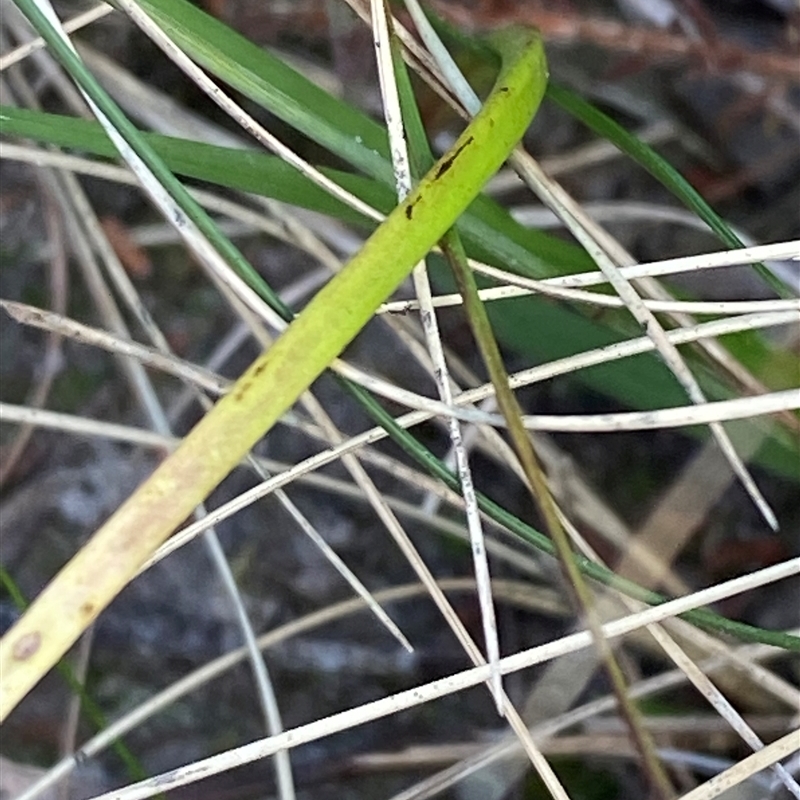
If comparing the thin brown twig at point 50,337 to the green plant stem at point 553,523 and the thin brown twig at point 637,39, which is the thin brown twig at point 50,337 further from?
the green plant stem at point 553,523

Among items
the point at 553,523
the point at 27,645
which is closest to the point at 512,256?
the point at 553,523

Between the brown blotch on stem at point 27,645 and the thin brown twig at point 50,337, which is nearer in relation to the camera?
the brown blotch on stem at point 27,645

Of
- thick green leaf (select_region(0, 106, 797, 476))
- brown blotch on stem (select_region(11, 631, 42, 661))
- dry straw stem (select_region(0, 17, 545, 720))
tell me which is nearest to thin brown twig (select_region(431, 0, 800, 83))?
thick green leaf (select_region(0, 106, 797, 476))

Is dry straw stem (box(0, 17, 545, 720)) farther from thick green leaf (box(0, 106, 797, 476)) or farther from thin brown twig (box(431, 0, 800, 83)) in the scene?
thin brown twig (box(431, 0, 800, 83))

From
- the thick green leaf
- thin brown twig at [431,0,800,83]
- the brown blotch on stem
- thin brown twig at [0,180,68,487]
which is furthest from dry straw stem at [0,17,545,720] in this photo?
thin brown twig at [0,180,68,487]

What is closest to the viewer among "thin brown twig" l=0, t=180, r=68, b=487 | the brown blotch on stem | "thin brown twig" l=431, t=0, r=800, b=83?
the brown blotch on stem

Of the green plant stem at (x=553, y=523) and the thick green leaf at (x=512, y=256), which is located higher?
the thick green leaf at (x=512, y=256)

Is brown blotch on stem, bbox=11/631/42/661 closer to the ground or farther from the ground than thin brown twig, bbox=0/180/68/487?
closer to the ground

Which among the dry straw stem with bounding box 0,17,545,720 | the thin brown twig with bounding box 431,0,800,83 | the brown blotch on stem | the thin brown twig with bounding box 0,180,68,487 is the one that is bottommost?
the brown blotch on stem

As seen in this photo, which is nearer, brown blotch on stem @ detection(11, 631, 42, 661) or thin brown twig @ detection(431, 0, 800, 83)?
brown blotch on stem @ detection(11, 631, 42, 661)

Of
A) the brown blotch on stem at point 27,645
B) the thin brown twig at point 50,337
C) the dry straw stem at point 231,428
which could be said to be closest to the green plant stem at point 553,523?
the dry straw stem at point 231,428

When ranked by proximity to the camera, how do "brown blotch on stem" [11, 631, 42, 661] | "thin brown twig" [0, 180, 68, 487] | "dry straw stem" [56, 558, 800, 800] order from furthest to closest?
"thin brown twig" [0, 180, 68, 487] → "dry straw stem" [56, 558, 800, 800] → "brown blotch on stem" [11, 631, 42, 661]
